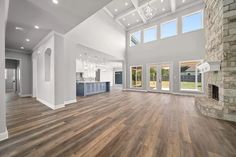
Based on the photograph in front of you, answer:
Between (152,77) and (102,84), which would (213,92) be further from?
(102,84)

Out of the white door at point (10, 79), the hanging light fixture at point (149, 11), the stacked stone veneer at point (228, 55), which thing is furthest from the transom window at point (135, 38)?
the white door at point (10, 79)

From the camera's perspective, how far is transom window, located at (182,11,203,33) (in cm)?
714

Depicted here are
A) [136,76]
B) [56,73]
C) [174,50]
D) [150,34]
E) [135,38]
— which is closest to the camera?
[56,73]

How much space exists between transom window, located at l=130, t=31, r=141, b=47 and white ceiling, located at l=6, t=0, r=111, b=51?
7.41 m

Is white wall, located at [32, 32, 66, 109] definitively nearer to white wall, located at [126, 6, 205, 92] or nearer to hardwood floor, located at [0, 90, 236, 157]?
hardwood floor, located at [0, 90, 236, 157]

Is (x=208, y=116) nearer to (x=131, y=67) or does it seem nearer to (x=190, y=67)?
(x=190, y=67)

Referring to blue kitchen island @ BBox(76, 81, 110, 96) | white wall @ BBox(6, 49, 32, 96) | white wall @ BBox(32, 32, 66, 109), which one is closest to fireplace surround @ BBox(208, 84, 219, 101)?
white wall @ BBox(32, 32, 66, 109)

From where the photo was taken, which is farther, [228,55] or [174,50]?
[174,50]

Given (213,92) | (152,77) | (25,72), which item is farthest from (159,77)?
(25,72)

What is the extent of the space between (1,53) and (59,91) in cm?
260

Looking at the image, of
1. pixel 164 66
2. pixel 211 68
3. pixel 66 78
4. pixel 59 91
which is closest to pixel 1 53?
→ pixel 59 91

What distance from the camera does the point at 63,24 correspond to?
3.82 meters

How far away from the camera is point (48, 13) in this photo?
10.5ft

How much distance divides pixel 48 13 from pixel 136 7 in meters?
6.17
